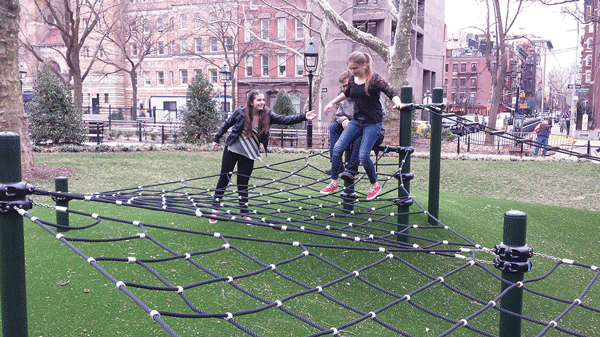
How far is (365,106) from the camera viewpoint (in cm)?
534

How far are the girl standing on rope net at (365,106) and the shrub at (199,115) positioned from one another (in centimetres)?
1320

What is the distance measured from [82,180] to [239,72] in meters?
31.4

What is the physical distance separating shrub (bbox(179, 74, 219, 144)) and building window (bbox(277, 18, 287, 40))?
1993 centimetres

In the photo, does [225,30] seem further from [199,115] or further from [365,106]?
[365,106]

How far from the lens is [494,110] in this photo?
22562 millimetres

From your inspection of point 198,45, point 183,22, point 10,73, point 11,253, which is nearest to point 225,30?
point 198,45

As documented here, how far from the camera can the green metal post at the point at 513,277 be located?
2.18 metres

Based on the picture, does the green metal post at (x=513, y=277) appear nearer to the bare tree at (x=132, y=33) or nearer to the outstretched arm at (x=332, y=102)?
the outstretched arm at (x=332, y=102)

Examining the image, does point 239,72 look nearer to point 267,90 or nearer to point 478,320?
point 267,90

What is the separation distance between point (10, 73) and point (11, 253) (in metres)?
8.18

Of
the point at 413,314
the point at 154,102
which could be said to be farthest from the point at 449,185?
the point at 154,102

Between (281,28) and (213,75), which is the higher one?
(281,28)

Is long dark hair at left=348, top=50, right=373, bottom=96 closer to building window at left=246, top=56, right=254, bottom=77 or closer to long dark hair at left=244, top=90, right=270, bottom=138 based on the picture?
long dark hair at left=244, top=90, right=270, bottom=138

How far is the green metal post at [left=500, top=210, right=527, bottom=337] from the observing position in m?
2.18
